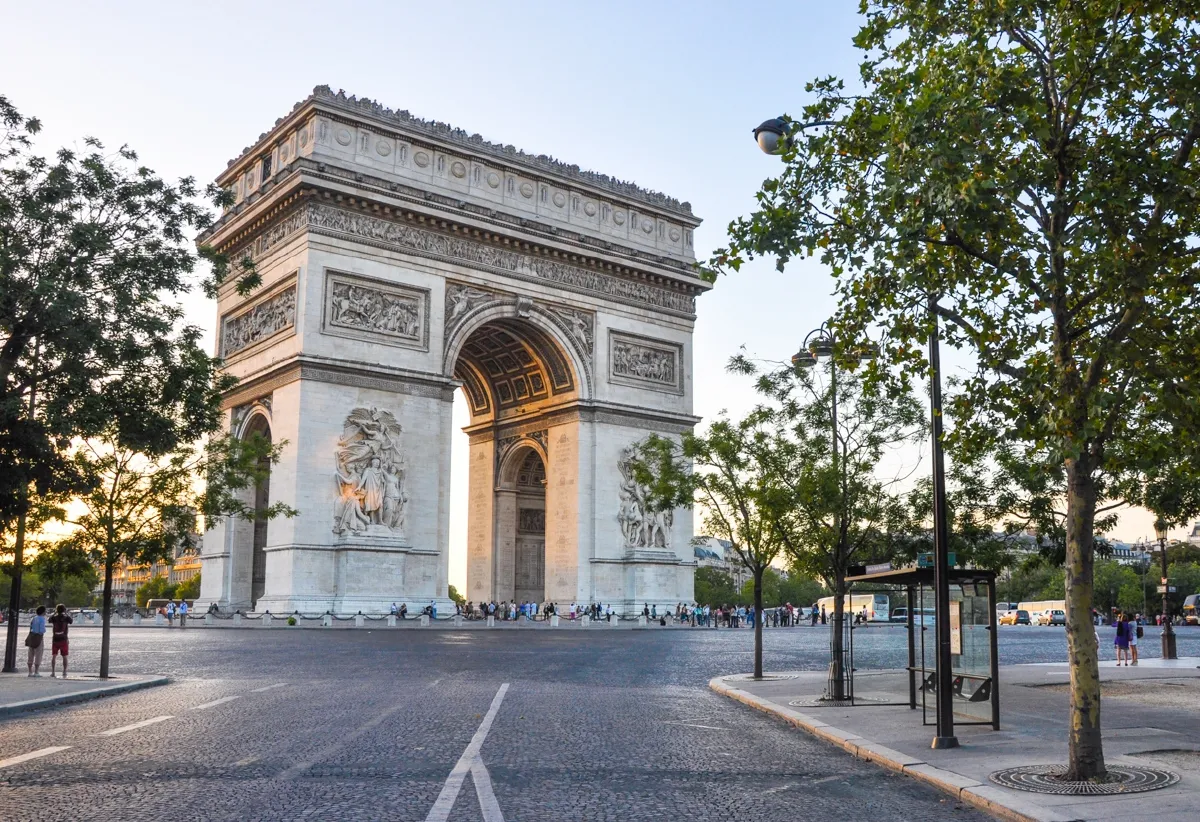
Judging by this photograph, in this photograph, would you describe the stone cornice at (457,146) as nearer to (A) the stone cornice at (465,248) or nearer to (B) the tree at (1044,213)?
(A) the stone cornice at (465,248)

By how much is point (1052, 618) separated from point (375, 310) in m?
69.0

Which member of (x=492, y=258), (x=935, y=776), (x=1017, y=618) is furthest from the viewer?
(x=1017, y=618)

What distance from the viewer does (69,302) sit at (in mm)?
17844

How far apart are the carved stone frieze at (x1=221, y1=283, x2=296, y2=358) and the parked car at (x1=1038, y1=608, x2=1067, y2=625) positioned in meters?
67.7

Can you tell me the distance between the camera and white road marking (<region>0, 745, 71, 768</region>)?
10008mm

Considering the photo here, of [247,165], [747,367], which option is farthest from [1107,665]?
[247,165]

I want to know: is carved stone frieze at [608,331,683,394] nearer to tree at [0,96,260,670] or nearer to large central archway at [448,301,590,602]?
large central archway at [448,301,590,602]

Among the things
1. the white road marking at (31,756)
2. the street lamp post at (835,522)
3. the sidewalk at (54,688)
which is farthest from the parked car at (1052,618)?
the white road marking at (31,756)

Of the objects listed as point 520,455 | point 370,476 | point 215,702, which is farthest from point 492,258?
point 215,702

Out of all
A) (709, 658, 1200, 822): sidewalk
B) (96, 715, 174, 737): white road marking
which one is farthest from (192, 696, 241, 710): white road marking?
(709, 658, 1200, 822): sidewalk

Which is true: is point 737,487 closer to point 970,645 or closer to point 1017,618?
point 970,645

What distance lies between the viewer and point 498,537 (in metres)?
55.2

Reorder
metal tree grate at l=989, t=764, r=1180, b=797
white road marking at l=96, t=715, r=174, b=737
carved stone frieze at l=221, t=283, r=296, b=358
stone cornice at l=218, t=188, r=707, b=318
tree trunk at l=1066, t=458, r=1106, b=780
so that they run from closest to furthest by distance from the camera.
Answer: metal tree grate at l=989, t=764, r=1180, b=797
tree trunk at l=1066, t=458, r=1106, b=780
white road marking at l=96, t=715, r=174, b=737
stone cornice at l=218, t=188, r=707, b=318
carved stone frieze at l=221, t=283, r=296, b=358

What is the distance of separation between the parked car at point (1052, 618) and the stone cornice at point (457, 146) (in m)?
53.5
